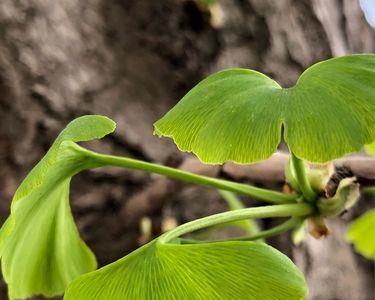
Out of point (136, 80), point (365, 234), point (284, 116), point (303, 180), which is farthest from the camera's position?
point (136, 80)

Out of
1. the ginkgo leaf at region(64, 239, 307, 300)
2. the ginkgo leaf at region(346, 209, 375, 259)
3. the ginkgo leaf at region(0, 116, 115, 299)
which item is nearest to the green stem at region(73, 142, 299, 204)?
the ginkgo leaf at region(0, 116, 115, 299)

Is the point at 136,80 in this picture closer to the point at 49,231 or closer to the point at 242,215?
the point at 49,231

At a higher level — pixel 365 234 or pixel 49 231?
pixel 49 231

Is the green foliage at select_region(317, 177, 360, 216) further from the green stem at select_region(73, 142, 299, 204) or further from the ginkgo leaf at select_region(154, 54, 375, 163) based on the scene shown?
the ginkgo leaf at select_region(154, 54, 375, 163)

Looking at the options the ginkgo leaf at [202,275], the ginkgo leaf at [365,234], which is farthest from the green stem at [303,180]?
the ginkgo leaf at [365,234]

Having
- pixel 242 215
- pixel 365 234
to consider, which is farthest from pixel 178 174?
pixel 365 234

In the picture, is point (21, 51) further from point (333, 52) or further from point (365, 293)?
point (365, 293)

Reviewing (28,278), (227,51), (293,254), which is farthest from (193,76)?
(28,278)
